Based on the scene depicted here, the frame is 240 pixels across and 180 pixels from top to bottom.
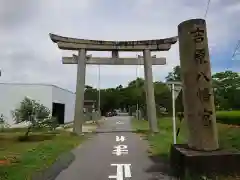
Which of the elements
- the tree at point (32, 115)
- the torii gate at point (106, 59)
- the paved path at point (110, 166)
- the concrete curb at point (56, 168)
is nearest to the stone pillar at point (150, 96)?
the torii gate at point (106, 59)

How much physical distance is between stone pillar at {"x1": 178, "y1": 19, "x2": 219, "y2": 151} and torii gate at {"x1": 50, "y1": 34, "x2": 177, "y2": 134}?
13.2m

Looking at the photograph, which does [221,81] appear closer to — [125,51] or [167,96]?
[167,96]

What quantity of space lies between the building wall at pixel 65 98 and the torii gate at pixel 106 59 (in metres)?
16.5

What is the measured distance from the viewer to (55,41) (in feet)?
69.1

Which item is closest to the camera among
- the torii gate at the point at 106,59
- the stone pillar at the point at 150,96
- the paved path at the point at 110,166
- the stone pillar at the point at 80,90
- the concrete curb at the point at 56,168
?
the concrete curb at the point at 56,168

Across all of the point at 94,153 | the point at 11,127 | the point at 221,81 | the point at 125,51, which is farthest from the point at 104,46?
the point at 221,81

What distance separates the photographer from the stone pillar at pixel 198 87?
8258 millimetres

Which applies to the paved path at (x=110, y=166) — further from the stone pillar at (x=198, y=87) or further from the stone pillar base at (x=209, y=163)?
the stone pillar at (x=198, y=87)

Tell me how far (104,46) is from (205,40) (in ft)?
44.9

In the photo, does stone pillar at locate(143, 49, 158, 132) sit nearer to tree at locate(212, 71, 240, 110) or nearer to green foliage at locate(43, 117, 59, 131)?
green foliage at locate(43, 117, 59, 131)

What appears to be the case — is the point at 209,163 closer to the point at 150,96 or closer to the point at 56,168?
the point at 56,168

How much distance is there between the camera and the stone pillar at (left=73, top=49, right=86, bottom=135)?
70.6 ft

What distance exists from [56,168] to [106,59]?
1416 cm

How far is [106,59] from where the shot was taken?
74.8 feet
